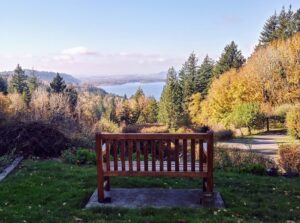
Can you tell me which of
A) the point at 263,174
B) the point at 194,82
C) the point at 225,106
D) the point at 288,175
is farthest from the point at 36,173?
the point at 194,82

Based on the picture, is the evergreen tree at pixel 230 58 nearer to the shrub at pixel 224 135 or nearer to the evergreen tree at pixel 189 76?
the evergreen tree at pixel 189 76

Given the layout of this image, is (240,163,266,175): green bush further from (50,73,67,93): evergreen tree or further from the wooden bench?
(50,73,67,93): evergreen tree

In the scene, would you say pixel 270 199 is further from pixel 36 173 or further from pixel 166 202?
pixel 36 173

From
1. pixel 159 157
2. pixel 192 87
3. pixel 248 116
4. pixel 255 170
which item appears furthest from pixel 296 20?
pixel 159 157

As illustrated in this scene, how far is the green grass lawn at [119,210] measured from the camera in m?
4.64

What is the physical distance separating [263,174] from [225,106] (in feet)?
115

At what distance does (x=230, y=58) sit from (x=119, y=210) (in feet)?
165

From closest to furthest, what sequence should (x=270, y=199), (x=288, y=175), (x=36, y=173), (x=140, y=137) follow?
(x=140, y=137), (x=270, y=199), (x=36, y=173), (x=288, y=175)

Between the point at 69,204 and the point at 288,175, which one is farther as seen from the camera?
the point at 288,175

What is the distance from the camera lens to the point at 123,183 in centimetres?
650

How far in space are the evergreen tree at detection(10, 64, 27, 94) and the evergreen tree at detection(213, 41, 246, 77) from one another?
36.1 meters

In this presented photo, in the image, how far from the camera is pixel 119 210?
4922 millimetres

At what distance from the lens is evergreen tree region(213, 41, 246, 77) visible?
52312mm

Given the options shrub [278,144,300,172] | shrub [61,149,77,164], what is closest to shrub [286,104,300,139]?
shrub [278,144,300,172]
